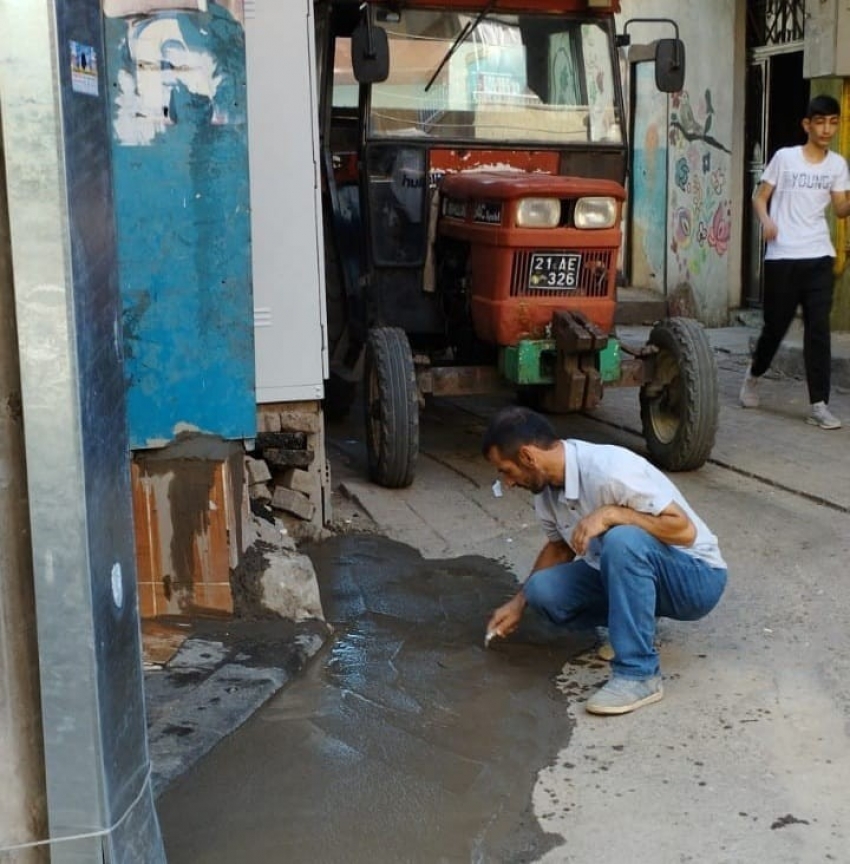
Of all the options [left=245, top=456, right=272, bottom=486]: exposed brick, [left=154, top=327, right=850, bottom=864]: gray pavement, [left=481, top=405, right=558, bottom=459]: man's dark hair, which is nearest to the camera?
[left=154, top=327, right=850, bottom=864]: gray pavement

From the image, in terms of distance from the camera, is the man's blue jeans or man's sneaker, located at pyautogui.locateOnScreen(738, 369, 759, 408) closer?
the man's blue jeans

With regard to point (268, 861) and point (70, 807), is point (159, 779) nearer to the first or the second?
point (268, 861)

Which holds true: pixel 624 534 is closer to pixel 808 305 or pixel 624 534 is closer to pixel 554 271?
pixel 554 271

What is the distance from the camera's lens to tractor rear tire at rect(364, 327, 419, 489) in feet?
19.5

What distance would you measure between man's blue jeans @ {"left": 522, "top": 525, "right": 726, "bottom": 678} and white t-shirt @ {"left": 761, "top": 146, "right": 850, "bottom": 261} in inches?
149

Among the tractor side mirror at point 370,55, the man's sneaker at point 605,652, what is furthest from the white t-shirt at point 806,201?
the man's sneaker at point 605,652

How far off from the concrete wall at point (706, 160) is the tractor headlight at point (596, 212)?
5637mm

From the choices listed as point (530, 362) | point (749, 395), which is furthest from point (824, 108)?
point (530, 362)

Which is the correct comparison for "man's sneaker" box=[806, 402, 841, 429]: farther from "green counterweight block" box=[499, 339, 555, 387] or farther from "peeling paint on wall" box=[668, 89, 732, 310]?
"peeling paint on wall" box=[668, 89, 732, 310]

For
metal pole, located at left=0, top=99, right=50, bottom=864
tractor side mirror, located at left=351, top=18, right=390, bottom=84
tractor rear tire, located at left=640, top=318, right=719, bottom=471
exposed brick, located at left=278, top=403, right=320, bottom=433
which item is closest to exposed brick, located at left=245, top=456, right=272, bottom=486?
exposed brick, located at left=278, top=403, right=320, bottom=433

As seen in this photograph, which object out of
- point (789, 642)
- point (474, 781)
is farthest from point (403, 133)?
point (474, 781)

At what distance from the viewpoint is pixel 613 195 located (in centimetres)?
611

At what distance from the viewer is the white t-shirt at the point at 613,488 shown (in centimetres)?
374

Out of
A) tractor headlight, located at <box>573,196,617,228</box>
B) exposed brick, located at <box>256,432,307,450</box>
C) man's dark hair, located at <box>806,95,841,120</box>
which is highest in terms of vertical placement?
man's dark hair, located at <box>806,95,841,120</box>
